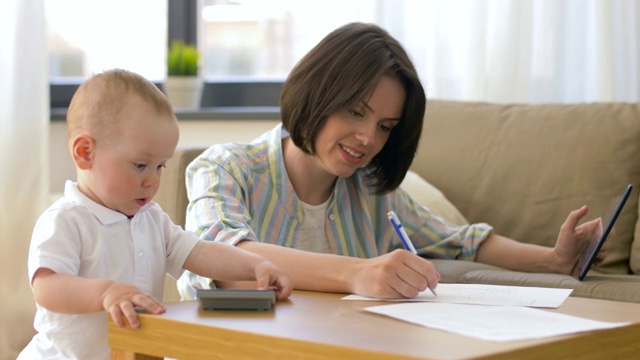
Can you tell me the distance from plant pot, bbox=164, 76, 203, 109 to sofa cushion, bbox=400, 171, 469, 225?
127 cm

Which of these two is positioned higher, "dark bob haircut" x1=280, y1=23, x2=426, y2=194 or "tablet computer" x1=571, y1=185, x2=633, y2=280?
"dark bob haircut" x1=280, y1=23, x2=426, y2=194

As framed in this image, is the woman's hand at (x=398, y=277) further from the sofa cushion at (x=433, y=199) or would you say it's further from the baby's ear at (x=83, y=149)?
the sofa cushion at (x=433, y=199)

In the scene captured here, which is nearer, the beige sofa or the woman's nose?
the woman's nose

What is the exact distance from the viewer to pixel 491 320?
1.22 meters

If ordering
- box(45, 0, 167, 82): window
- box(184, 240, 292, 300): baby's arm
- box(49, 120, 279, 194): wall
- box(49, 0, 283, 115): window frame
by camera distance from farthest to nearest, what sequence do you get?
box(45, 0, 167, 82): window, box(49, 0, 283, 115): window frame, box(49, 120, 279, 194): wall, box(184, 240, 292, 300): baby's arm

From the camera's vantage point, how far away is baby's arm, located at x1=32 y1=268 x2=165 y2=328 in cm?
125

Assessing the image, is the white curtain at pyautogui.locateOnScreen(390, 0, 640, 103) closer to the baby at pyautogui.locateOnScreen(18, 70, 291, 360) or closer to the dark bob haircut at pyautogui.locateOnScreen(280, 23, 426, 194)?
the dark bob haircut at pyautogui.locateOnScreen(280, 23, 426, 194)

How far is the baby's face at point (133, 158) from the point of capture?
1403 millimetres

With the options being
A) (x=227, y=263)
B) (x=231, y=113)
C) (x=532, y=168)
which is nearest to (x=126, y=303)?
(x=227, y=263)

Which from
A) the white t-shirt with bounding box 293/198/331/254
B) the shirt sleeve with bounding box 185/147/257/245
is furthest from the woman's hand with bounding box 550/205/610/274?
the shirt sleeve with bounding box 185/147/257/245

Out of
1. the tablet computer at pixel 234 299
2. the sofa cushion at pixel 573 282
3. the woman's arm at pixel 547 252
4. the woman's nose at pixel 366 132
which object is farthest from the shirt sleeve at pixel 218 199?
the woman's arm at pixel 547 252

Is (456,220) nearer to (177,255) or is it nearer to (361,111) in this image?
(361,111)

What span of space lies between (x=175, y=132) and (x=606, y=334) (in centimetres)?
65

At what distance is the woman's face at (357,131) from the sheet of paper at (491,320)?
513mm
